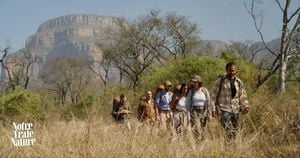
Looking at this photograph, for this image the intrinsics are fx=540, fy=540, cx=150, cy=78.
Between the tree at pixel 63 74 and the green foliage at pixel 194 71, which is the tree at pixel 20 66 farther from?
the green foliage at pixel 194 71

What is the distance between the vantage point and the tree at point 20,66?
157 feet

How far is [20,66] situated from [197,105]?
44282 mm

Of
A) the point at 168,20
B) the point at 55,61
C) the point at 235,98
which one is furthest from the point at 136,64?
the point at 235,98

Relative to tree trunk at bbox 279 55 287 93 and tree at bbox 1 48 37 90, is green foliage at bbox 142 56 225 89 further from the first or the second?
tree at bbox 1 48 37 90

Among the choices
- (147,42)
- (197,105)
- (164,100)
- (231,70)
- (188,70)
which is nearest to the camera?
(231,70)

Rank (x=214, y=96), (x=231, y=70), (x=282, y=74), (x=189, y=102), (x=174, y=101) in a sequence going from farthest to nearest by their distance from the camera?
1. (x=282, y=74)
2. (x=174, y=101)
3. (x=189, y=102)
4. (x=214, y=96)
5. (x=231, y=70)

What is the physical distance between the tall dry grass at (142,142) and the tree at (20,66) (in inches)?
1629

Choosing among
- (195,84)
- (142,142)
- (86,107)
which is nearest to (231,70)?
(195,84)

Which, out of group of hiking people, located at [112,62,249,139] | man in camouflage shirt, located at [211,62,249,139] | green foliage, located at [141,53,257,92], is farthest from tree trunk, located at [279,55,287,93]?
man in camouflage shirt, located at [211,62,249,139]

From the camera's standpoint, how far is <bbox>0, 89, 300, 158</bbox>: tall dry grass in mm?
5858

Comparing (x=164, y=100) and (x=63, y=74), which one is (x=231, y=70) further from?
(x=63, y=74)

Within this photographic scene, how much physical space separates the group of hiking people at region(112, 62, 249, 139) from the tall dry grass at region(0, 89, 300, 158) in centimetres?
17

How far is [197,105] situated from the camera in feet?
31.9

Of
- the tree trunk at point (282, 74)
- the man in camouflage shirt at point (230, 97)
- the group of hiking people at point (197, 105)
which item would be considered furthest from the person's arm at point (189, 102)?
the tree trunk at point (282, 74)
